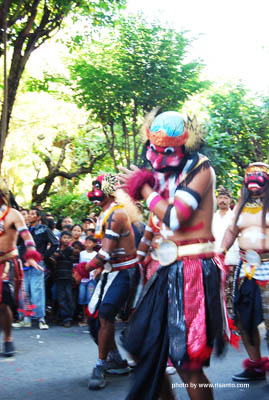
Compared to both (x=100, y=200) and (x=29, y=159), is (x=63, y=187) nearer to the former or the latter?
(x=29, y=159)

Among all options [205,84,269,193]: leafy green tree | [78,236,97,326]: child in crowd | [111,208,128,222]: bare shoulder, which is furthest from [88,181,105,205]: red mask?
[205,84,269,193]: leafy green tree

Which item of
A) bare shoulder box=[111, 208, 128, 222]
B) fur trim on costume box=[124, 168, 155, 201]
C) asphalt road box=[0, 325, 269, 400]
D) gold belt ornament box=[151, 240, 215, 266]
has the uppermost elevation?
fur trim on costume box=[124, 168, 155, 201]

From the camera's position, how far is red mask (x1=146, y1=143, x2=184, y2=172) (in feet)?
10.3

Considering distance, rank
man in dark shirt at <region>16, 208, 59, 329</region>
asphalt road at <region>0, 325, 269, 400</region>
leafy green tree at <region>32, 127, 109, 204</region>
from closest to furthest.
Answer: asphalt road at <region>0, 325, 269, 400</region>
man in dark shirt at <region>16, 208, 59, 329</region>
leafy green tree at <region>32, 127, 109, 204</region>

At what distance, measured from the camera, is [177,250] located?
308 cm

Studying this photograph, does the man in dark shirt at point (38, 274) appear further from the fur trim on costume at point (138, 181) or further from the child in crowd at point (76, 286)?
the fur trim on costume at point (138, 181)

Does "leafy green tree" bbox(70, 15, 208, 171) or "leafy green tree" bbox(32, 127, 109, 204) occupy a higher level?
"leafy green tree" bbox(70, 15, 208, 171)

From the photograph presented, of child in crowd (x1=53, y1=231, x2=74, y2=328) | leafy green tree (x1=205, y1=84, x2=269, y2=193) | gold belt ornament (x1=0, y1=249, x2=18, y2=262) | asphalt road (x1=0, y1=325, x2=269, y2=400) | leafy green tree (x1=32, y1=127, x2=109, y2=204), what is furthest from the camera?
leafy green tree (x1=32, y1=127, x2=109, y2=204)

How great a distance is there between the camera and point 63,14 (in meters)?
11.4

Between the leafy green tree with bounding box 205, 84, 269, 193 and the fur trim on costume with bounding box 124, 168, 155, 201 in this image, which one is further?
the leafy green tree with bounding box 205, 84, 269, 193

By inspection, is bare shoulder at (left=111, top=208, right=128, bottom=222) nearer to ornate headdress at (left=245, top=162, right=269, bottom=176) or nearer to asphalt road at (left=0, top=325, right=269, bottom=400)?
ornate headdress at (left=245, top=162, right=269, bottom=176)

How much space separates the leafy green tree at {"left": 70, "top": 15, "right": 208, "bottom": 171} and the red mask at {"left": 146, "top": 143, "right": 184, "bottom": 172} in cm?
1025

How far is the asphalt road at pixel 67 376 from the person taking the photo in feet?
14.6

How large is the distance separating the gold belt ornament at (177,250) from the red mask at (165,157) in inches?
17.8
